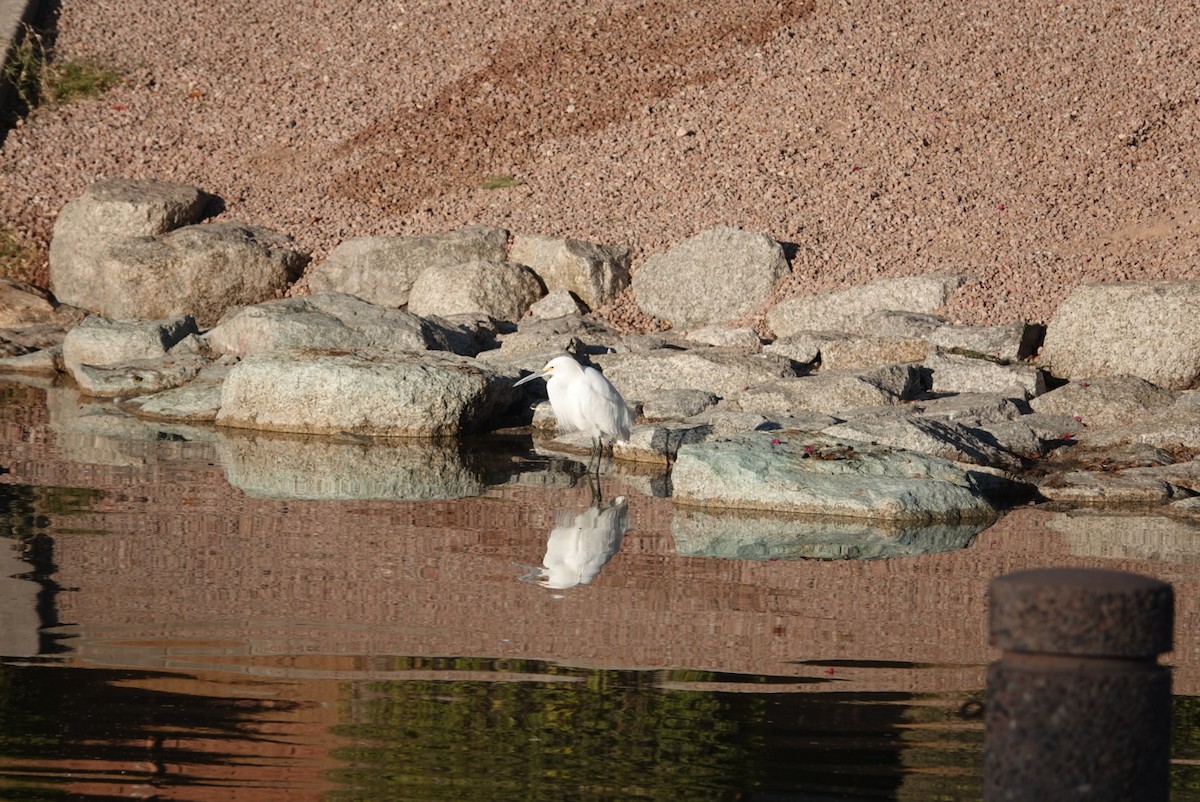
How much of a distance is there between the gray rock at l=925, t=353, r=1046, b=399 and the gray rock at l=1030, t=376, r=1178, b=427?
0.26 metres

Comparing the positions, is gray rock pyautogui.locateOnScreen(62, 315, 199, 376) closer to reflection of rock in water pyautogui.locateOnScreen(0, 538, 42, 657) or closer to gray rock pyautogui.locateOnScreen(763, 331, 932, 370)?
gray rock pyautogui.locateOnScreen(763, 331, 932, 370)

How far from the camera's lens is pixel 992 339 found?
13000mm

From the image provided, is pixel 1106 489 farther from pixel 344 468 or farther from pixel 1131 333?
pixel 344 468

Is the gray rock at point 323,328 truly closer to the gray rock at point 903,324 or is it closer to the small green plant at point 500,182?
the small green plant at point 500,182

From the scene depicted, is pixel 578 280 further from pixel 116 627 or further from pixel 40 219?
pixel 116 627

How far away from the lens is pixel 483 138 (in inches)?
711

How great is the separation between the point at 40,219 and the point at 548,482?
9.46 m

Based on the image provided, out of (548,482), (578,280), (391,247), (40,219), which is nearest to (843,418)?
(548,482)

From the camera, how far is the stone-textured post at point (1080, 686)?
9.48 feet

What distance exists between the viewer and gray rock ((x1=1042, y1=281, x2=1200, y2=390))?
40.7ft

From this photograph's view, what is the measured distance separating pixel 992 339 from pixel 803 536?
5.05 m

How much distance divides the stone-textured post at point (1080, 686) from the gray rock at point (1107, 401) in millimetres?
9083

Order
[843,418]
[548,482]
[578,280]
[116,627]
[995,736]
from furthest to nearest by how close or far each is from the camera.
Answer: [578,280] → [843,418] → [548,482] → [116,627] → [995,736]

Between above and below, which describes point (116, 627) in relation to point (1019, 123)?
below
